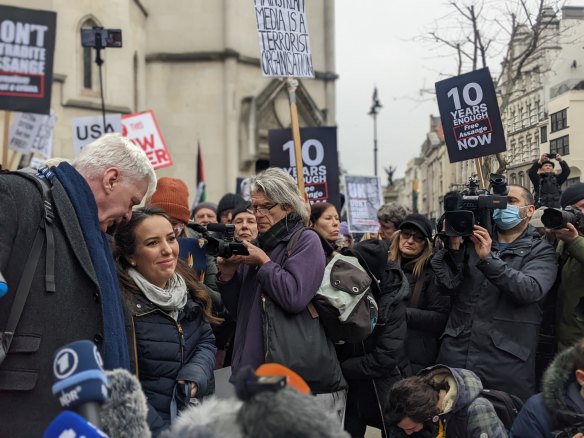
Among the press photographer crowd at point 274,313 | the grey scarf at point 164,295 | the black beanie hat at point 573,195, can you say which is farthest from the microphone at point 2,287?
the black beanie hat at point 573,195

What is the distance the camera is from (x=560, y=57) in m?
8.01

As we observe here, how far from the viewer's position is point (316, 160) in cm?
793

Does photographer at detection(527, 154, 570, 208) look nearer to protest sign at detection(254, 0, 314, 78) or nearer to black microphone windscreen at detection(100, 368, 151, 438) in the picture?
protest sign at detection(254, 0, 314, 78)

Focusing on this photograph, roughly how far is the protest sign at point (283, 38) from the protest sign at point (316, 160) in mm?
1119

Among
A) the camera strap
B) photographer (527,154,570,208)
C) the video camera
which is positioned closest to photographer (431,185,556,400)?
photographer (527,154,570,208)

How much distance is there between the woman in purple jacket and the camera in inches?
141

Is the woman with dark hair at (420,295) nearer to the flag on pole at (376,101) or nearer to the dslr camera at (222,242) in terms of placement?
the dslr camera at (222,242)

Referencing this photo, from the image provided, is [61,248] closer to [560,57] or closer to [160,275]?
[160,275]

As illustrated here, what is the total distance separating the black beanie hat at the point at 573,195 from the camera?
4.68 meters

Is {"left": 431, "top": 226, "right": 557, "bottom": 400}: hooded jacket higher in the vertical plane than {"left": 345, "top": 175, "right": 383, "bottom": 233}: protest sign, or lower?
lower

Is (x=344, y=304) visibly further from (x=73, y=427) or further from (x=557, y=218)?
(x=73, y=427)

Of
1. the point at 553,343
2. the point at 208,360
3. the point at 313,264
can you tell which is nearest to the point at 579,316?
the point at 553,343

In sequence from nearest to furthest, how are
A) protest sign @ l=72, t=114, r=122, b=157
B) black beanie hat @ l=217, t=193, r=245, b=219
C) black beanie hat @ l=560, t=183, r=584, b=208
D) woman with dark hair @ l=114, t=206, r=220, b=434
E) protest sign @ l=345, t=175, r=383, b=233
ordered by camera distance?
1. woman with dark hair @ l=114, t=206, r=220, b=434
2. black beanie hat @ l=560, t=183, r=584, b=208
3. black beanie hat @ l=217, t=193, r=245, b=219
4. protest sign @ l=345, t=175, r=383, b=233
5. protest sign @ l=72, t=114, r=122, b=157

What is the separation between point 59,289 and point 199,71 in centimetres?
1921
